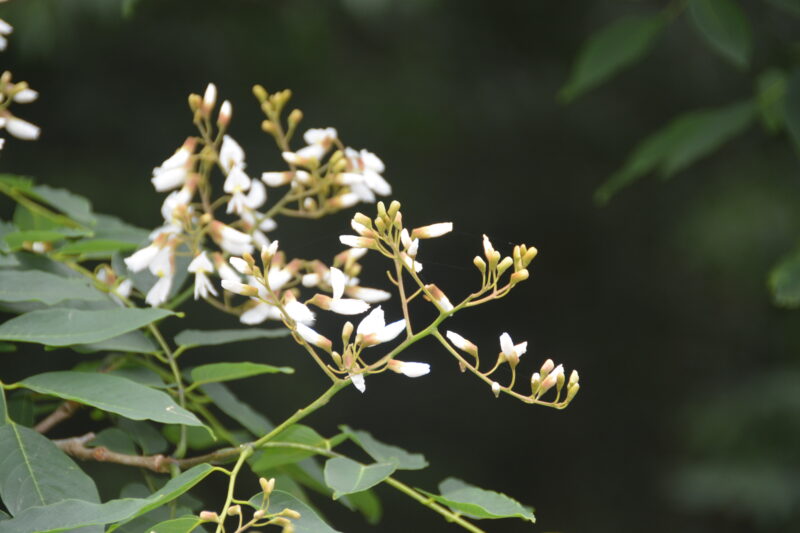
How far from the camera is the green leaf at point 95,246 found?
3.81 ft

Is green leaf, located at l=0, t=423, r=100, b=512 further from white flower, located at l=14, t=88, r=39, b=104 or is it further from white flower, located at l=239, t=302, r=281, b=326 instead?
white flower, located at l=14, t=88, r=39, b=104

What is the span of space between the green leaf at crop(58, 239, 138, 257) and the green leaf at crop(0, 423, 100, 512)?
33 cm

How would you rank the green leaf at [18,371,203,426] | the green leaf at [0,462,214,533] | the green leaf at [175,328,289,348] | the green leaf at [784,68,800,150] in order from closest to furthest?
the green leaf at [0,462,214,533]
the green leaf at [18,371,203,426]
the green leaf at [175,328,289,348]
the green leaf at [784,68,800,150]

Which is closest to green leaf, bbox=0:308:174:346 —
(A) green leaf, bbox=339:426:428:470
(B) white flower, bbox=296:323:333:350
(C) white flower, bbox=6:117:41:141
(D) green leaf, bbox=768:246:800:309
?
(B) white flower, bbox=296:323:333:350

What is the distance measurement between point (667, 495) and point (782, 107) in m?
3.49

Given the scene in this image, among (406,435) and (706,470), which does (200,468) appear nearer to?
(706,470)

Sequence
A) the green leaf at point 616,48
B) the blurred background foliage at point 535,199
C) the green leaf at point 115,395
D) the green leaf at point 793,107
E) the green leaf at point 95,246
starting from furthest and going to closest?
the blurred background foliage at point 535,199 < the green leaf at point 616,48 < the green leaf at point 793,107 < the green leaf at point 95,246 < the green leaf at point 115,395

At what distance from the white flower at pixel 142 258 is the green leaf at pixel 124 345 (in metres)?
0.10

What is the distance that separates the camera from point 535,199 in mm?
5242

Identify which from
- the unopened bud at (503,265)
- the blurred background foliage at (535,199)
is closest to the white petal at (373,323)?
the unopened bud at (503,265)

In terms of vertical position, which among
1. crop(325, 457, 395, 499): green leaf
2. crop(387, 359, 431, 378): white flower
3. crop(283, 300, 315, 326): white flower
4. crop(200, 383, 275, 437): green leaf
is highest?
crop(387, 359, 431, 378): white flower

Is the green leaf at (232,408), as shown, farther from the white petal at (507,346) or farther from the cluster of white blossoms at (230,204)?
the white petal at (507,346)

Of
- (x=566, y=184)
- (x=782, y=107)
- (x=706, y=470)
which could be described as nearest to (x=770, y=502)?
(x=706, y=470)

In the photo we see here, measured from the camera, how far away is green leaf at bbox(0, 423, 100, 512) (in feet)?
2.72
